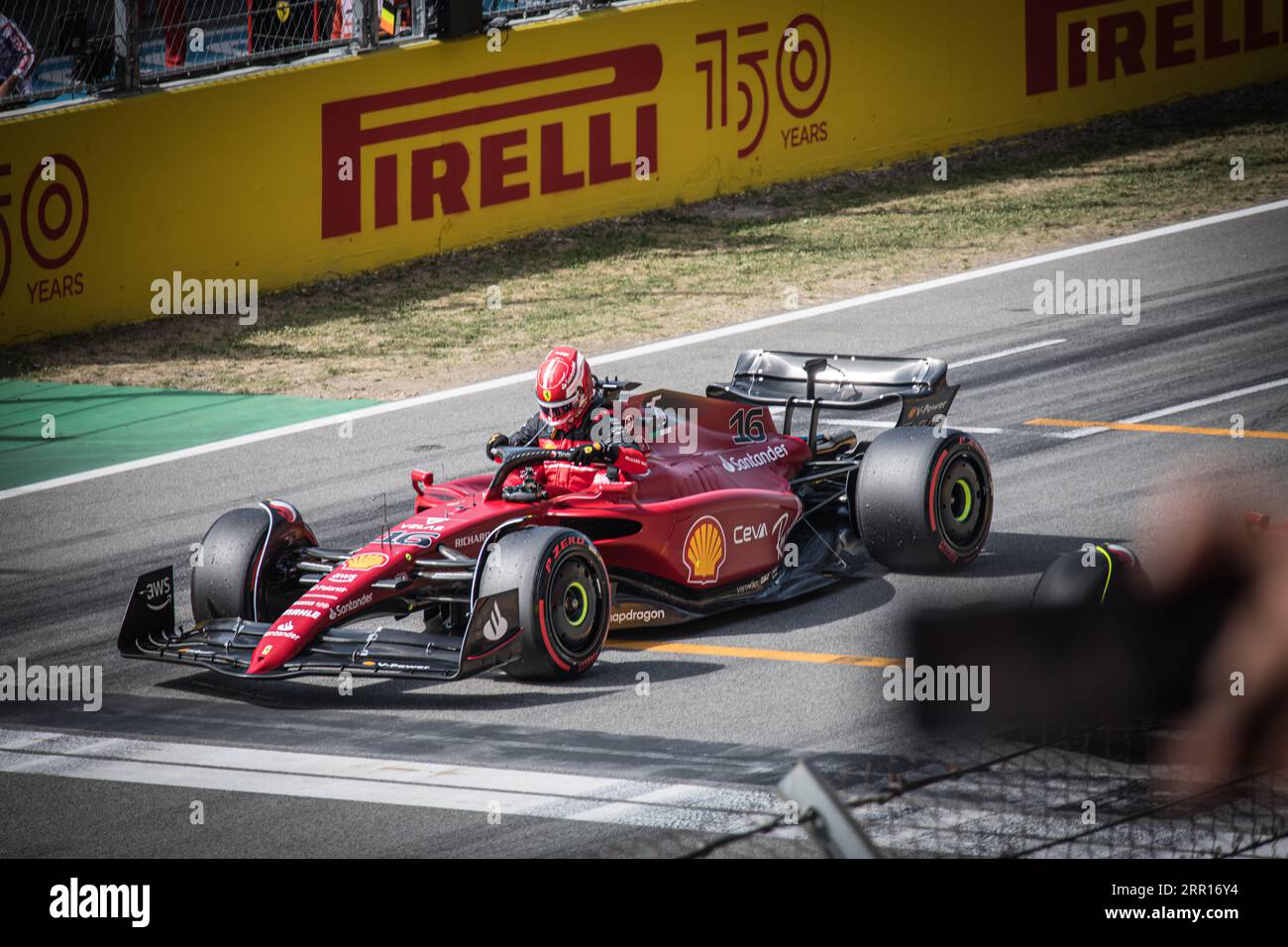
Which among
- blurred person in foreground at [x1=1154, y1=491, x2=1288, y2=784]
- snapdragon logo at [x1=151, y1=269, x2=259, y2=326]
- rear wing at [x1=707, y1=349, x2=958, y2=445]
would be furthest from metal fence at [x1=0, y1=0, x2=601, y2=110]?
blurred person in foreground at [x1=1154, y1=491, x2=1288, y2=784]

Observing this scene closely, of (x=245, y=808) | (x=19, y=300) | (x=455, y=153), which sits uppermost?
(x=455, y=153)

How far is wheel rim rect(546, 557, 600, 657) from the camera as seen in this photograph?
9.57m

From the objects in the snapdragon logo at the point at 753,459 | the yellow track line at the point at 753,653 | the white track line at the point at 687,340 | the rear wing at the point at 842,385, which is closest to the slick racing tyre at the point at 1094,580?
the yellow track line at the point at 753,653

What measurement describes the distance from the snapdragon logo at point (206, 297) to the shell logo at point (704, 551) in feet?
29.0

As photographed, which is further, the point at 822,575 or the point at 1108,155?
the point at 1108,155

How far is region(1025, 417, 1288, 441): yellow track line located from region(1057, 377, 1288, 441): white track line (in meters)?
0.09

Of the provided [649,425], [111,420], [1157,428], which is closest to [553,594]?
[649,425]

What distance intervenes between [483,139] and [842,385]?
27.9 feet

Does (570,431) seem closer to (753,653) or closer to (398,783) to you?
(753,653)

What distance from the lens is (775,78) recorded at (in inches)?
854
